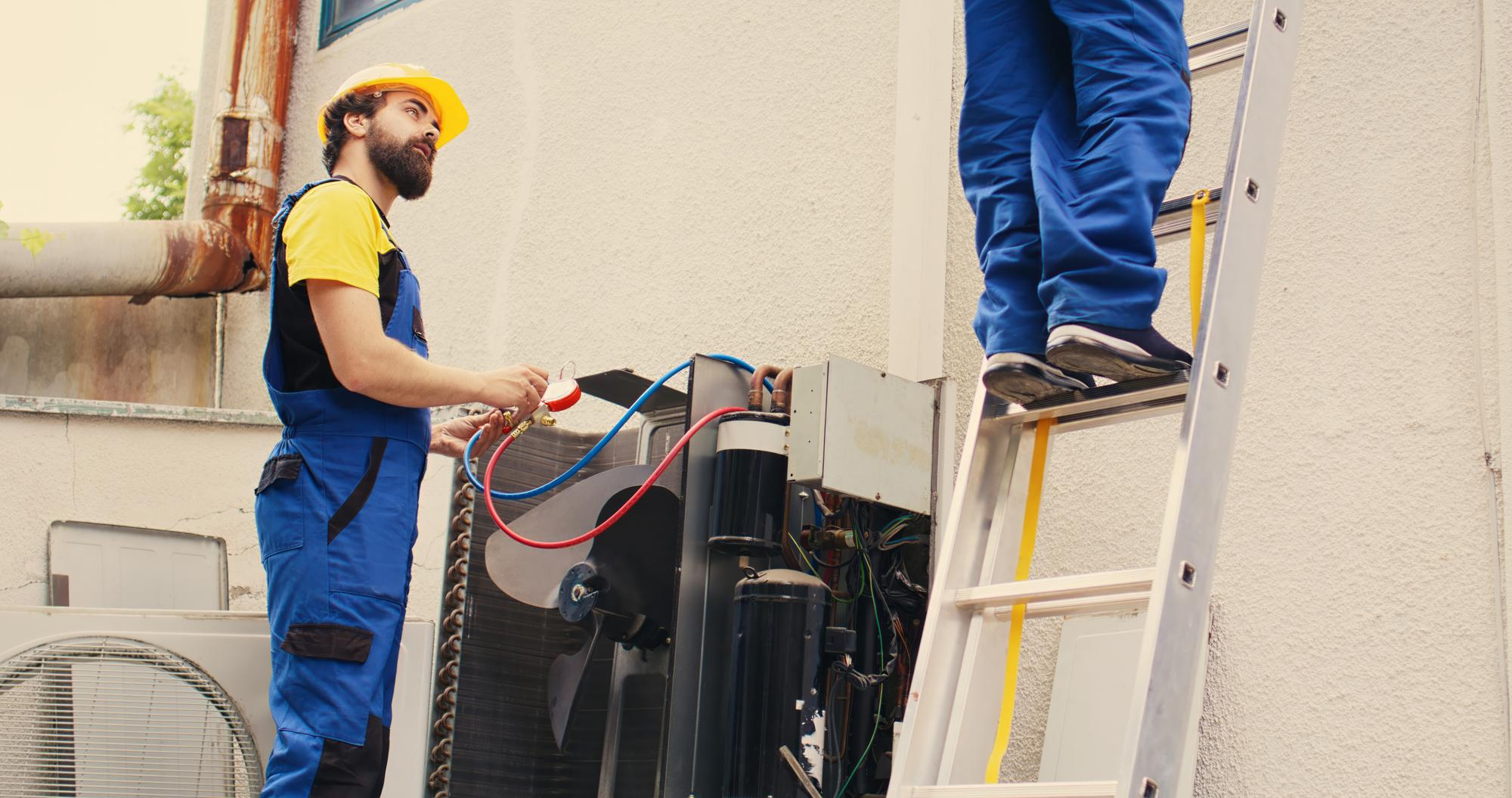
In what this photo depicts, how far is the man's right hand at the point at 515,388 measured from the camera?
106 inches

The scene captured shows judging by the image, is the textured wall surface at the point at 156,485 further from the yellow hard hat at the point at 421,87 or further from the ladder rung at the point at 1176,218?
the ladder rung at the point at 1176,218

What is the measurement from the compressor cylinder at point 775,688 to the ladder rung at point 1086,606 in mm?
532

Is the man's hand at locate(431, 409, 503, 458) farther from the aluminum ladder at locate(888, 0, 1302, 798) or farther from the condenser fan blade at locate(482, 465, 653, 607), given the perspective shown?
the aluminum ladder at locate(888, 0, 1302, 798)

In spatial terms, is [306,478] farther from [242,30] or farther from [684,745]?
[242,30]

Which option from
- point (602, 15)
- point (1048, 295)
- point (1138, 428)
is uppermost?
point (602, 15)

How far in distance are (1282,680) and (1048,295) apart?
3.30 feet

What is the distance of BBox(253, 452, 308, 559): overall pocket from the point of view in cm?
243

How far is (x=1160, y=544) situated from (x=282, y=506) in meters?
1.47

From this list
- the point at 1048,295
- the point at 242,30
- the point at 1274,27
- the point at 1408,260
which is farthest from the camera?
the point at 242,30

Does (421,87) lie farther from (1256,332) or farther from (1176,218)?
(1256,332)

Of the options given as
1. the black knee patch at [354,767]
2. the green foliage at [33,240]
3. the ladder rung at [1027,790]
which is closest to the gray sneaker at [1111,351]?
the ladder rung at [1027,790]

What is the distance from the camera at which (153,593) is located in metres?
3.57

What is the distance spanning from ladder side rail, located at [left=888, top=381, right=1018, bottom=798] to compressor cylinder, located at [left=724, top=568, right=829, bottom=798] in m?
0.42

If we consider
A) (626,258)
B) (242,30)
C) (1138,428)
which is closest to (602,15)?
(626,258)
